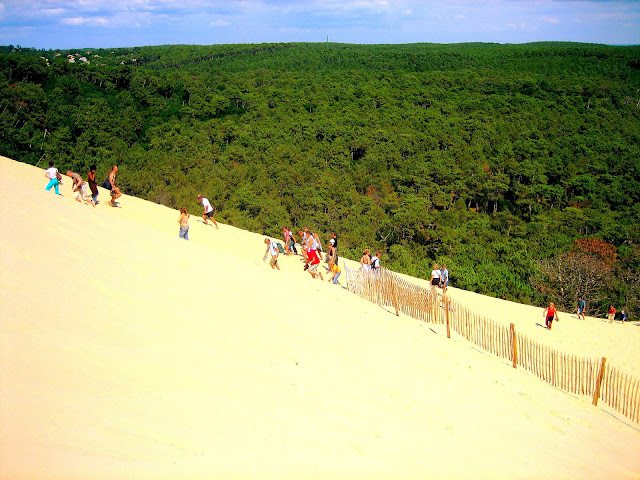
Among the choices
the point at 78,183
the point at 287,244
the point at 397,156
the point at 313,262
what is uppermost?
the point at 397,156

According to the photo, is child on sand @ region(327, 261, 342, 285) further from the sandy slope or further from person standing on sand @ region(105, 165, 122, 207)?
person standing on sand @ region(105, 165, 122, 207)

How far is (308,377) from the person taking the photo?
682 cm

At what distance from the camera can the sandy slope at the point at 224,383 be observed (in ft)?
14.4

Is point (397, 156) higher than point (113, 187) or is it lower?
higher

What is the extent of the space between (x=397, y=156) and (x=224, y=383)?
4551cm

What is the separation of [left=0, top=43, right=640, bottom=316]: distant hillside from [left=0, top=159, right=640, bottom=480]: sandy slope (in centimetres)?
1682

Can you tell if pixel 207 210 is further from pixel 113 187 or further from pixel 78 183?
pixel 78 183

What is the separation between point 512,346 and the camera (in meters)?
11.2

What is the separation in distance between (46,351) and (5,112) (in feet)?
152

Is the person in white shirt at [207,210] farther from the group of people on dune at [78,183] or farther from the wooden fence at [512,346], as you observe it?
the wooden fence at [512,346]

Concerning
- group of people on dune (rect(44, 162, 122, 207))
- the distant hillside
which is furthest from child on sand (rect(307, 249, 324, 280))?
the distant hillside

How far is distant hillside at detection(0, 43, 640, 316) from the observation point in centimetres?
3072

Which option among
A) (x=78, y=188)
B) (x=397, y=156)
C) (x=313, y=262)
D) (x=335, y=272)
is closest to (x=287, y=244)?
(x=313, y=262)

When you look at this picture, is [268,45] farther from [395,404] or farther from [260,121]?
[395,404]
